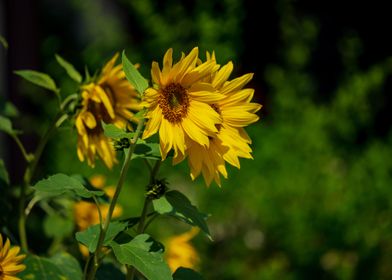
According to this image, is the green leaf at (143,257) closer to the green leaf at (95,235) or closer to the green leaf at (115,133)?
the green leaf at (95,235)

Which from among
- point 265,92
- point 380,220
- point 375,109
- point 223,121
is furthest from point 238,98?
point 265,92

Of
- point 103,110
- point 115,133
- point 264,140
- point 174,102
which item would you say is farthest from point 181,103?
point 264,140

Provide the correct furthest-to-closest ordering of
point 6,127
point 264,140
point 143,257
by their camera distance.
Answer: point 264,140 < point 6,127 < point 143,257

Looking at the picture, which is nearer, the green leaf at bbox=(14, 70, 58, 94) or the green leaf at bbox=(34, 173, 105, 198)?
the green leaf at bbox=(34, 173, 105, 198)

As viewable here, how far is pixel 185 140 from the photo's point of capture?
53.7 inches

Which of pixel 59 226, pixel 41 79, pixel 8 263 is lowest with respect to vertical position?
pixel 8 263

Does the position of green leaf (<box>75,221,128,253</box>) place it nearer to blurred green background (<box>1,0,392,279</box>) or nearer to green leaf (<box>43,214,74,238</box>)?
green leaf (<box>43,214,74,238</box>)

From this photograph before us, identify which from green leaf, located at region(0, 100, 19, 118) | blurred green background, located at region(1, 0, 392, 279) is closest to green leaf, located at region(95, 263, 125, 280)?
green leaf, located at region(0, 100, 19, 118)

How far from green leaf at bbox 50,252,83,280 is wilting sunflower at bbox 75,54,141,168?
180 mm

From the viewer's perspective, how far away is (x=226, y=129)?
1404 millimetres

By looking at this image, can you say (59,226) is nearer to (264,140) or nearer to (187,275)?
(187,275)

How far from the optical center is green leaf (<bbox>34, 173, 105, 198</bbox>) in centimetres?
135

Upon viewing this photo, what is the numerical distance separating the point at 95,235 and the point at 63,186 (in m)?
0.09

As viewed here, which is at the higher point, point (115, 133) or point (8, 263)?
point (115, 133)
